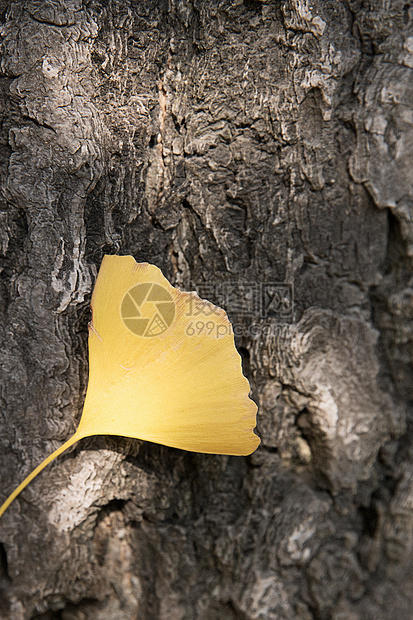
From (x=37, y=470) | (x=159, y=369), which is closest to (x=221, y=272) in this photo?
(x=159, y=369)

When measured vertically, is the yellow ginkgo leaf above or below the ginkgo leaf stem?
above

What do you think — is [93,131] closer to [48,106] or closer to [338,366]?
[48,106]

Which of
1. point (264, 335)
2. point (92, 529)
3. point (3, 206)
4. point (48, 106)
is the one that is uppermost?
point (48, 106)

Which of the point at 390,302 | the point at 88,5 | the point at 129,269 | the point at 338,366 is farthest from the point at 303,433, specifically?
the point at 88,5

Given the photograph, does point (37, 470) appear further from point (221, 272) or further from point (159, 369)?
point (221, 272)

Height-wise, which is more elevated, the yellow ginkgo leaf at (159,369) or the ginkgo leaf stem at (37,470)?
the yellow ginkgo leaf at (159,369)
